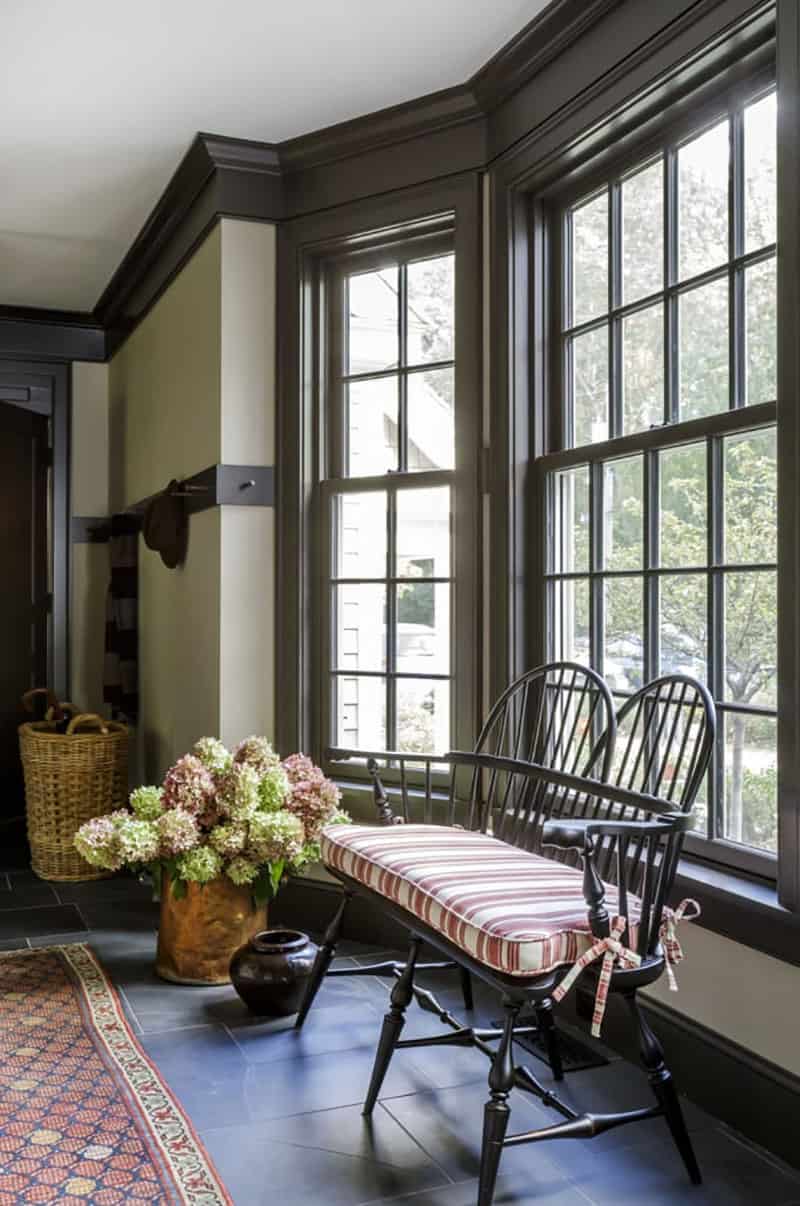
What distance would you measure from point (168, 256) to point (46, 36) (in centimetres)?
158

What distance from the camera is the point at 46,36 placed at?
131 inches

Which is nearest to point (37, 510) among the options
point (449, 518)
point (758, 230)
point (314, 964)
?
point (449, 518)

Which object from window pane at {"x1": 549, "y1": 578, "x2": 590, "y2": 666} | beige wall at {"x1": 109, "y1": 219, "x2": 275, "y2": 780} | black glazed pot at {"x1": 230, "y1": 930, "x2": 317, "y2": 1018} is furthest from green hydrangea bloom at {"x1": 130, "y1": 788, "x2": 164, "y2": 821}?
window pane at {"x1": 549, "y1": 578, "x2": 590, "y2": 666}

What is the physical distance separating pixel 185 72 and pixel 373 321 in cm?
104

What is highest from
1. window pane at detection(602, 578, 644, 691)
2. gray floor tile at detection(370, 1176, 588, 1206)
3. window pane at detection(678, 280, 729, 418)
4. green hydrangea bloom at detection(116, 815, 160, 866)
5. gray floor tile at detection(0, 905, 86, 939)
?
window pane at detection(678, 280, 729, 418)

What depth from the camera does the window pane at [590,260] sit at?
3303mm

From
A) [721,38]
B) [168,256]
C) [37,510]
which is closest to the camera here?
[721,38]

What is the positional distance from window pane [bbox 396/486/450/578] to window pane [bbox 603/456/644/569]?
0.79 metres

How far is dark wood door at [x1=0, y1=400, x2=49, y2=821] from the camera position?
22.6ft

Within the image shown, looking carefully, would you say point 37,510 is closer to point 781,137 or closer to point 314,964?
point 314,964

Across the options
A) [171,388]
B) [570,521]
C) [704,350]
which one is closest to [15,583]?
[171,388]

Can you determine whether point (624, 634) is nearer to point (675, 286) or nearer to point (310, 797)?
point (675, 286)

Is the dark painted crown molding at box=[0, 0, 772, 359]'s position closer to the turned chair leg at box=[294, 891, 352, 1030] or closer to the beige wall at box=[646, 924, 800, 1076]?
the beige wall at box=[646, 924, 800, 1076]

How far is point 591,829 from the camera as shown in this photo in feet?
6.94
